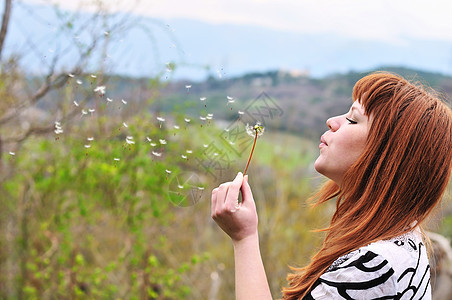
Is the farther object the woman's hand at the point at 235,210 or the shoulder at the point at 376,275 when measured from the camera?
the woman's hand at the point at 235,210

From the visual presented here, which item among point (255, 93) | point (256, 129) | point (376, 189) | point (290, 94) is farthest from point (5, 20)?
point (290, 94)

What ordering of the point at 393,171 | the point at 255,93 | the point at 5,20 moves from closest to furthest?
the point at 393,171
the point at 5,20
the point at 255,93

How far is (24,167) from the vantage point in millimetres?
3604

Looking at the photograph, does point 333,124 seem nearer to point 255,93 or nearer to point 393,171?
point 393,171

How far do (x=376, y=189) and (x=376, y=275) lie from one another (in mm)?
204

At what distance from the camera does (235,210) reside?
1.04m

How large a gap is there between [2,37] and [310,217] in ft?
10.6

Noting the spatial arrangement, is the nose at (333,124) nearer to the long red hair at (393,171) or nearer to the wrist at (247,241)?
the long red hair at (393,171)

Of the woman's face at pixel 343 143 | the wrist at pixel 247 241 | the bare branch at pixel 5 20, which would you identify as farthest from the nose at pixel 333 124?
the bare branch at pixel 5 20

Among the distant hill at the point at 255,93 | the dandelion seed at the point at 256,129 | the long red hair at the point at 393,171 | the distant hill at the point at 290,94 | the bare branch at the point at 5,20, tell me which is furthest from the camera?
the distant hill at the point at 290,94

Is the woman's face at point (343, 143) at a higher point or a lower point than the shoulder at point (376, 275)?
higher

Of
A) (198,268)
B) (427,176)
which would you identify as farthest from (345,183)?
(198,268)

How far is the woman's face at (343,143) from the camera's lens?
106 cm

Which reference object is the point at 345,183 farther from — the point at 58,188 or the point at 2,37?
the point at 58,188
